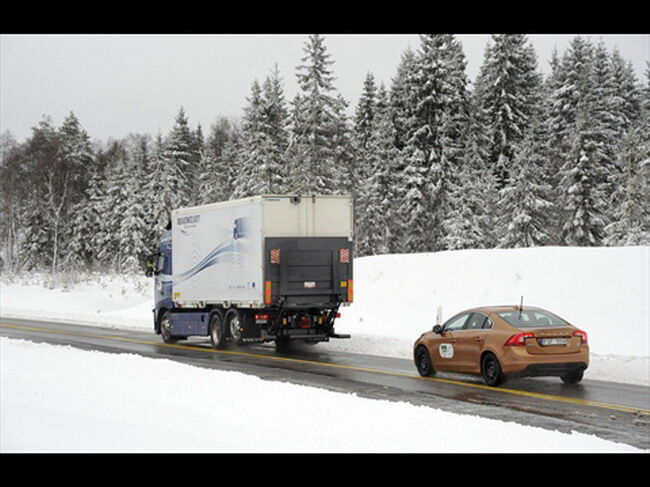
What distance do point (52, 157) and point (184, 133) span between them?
13.1 meters

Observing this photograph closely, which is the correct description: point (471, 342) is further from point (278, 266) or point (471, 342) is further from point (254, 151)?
point (254, 151)

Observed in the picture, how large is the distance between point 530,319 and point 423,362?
2.72 meters

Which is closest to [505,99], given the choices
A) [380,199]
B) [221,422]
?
[380,199]

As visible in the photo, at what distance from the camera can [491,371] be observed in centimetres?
1423

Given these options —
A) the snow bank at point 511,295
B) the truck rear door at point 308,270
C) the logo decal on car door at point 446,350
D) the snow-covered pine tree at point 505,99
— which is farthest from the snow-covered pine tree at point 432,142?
the logo decal on car door at point 446,350

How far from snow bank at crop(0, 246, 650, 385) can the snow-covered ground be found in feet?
0.20

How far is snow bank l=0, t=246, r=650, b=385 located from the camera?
22000 mm

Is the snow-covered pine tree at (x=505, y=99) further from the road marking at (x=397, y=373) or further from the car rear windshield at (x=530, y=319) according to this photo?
the car rear windshield at (x=530, y=319)

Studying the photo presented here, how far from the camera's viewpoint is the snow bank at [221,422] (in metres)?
A: 7.33

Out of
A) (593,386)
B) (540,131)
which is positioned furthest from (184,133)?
(593,386)

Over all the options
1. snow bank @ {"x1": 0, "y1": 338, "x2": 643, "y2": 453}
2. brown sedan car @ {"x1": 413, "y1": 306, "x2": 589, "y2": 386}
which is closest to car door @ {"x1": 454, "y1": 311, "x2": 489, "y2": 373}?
brown sedan car @ {"x1": 413, "y1": 306, "x2": 589, "y2": 386}

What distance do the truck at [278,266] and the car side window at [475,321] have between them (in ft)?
19.9

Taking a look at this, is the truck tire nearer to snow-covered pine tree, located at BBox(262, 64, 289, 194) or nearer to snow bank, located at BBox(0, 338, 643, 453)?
snow bank, located at BBox(0, 338, 643, 453)

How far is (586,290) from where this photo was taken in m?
25.9
